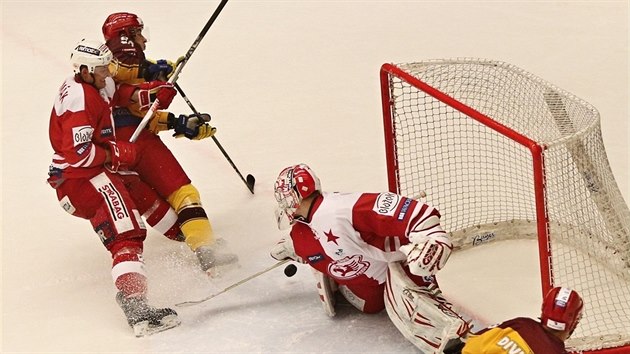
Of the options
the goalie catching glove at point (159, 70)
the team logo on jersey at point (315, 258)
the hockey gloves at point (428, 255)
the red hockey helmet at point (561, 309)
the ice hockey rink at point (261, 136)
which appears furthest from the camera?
the goalie catching glove at point (159, 70)

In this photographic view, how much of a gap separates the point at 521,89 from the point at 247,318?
4.28 feet

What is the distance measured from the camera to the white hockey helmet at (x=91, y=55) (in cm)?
423

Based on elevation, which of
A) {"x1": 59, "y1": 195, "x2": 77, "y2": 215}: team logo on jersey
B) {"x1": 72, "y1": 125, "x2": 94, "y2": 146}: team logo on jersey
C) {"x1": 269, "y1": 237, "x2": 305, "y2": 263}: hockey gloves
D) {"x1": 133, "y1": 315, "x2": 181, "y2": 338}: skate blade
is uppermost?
{"x1": 72, "y1": 125, "x2": 94, "y2": 146}: team logo on jersey

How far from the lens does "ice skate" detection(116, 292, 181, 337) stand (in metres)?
4.11

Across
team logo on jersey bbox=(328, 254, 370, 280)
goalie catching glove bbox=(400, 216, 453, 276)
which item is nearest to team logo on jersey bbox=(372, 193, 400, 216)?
goalie catching glove bbox=(400, 216, 453, 276)

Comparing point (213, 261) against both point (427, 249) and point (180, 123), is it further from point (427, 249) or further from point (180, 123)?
point (427, 249)

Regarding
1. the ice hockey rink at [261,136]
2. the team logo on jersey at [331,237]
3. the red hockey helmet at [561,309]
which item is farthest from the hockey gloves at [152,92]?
the red hockey helmet at [561,309]

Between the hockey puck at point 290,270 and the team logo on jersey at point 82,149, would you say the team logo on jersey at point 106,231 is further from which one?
the hockey puck at point 290,270

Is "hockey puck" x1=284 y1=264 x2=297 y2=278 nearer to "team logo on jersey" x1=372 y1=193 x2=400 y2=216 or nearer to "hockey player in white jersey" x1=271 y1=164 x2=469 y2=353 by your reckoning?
"hockey player in white jersey" x1=271 y1=164 x2=469 y2=353

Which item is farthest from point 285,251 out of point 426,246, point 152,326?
point 426,246

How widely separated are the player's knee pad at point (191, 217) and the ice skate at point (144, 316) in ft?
1.47

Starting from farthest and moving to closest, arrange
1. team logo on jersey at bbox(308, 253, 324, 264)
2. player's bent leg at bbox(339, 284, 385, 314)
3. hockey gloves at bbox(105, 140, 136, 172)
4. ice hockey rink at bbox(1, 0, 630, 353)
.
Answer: hockey gloves at bbox(105, 140, 136, 172)
ice hockey rink at bbox(1, 0, 630, 353)
player's bent leg at bbox(339, 284, 385, 314)
team logo on jersey at bbox(308, 253, 324, 264)

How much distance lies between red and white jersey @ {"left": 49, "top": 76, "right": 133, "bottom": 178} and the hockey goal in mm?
1053

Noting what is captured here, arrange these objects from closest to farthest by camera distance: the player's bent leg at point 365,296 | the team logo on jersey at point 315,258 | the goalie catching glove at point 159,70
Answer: the team logo on jersey at point 315,258, the player's bent leg at point 365,296, the goalie catching glove at point 159,70
